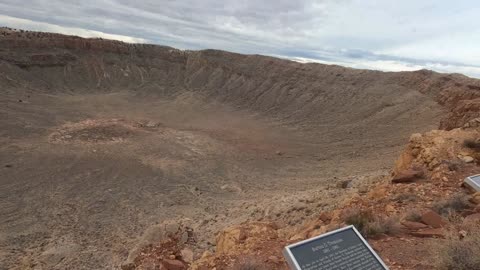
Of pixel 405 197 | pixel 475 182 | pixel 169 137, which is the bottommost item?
pixel 169 137

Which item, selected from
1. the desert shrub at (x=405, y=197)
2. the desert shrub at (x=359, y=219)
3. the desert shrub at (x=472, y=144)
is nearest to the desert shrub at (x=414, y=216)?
the desert shrub at (x=359, y=219)

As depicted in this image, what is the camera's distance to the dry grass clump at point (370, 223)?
19.9ft

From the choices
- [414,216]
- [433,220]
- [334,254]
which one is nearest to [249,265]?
[334,254]

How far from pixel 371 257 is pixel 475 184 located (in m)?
3.13

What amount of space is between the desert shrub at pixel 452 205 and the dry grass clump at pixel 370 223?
2.65 ft

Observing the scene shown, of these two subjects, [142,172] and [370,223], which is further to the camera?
[142,172]

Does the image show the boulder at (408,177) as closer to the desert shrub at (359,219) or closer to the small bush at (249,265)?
the desert shrub at (359,219)

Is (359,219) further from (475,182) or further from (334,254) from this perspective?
(475,182)

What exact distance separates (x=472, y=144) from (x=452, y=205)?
3719mm

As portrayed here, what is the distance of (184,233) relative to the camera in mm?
10992

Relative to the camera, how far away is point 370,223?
6199mm

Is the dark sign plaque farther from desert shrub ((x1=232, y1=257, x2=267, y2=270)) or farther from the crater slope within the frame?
the crater slope

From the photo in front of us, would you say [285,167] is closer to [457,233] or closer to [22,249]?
[22,249]

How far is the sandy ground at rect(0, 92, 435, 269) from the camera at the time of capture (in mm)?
13109
